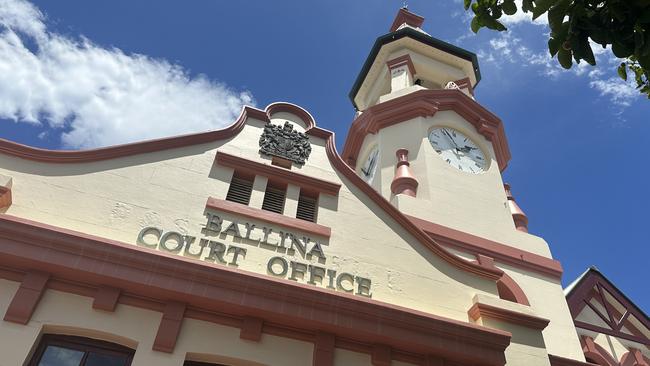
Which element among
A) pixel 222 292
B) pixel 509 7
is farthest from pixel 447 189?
pixel 509 7

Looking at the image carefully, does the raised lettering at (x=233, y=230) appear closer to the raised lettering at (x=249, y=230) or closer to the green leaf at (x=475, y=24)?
the raised lettering at (x=249, y=230)

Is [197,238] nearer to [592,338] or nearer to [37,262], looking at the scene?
[37,262]

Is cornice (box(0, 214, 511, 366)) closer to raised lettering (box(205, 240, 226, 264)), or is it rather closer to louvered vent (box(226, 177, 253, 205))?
raised lettering (box(205, 240, 226, 264))

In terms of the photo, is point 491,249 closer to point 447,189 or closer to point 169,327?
point 447,189

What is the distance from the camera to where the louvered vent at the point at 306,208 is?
31.6 feet

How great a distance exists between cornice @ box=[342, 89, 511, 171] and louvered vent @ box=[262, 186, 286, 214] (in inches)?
340

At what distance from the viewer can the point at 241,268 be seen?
8008 millimetres

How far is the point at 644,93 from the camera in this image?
6484 millimetres

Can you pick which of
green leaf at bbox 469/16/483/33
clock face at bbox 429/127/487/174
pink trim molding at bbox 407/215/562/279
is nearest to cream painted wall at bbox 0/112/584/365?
pink trim molding at bbox 407/215/562/279

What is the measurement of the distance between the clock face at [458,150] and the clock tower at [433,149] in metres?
0.04

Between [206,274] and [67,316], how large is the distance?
1930mm

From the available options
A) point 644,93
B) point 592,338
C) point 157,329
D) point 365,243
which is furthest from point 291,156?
point 592,338

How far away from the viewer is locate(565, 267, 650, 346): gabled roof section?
47.5ft

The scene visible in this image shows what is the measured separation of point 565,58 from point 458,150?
12.2 meters
